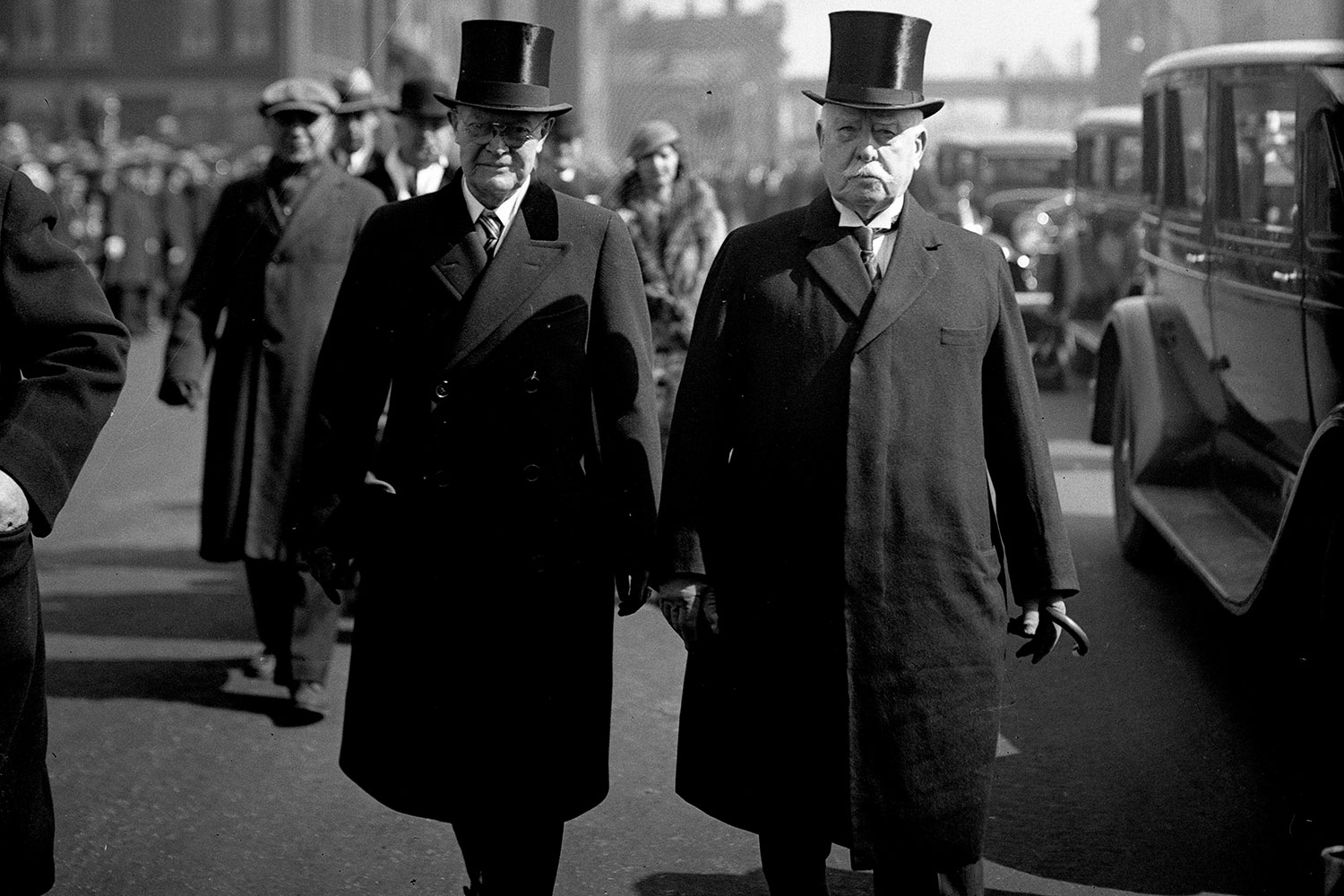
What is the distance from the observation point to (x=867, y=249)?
3.83 metres

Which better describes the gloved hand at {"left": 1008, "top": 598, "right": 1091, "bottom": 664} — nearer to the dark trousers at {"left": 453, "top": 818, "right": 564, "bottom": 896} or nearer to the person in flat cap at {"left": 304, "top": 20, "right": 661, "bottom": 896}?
the person in flat cap at {"left": 304, "top": 20, "right": 661, "bottom": 896}

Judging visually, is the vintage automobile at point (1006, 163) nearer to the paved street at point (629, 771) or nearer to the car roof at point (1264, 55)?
the car roof at point (1264, 55)

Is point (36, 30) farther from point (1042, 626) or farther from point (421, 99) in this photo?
point (1042, 626)

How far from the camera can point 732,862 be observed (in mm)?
4797

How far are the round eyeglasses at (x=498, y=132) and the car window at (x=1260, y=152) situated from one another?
9.71ft

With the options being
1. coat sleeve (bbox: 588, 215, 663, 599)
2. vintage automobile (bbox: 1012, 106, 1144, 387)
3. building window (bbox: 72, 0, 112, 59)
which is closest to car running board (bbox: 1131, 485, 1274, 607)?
coat sleeve (bbox: 588, 215, 663, 599)

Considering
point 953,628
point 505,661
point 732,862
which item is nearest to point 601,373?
point 505,661

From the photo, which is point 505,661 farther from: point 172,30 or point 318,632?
point 172,30

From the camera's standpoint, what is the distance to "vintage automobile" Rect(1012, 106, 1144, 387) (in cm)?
1538

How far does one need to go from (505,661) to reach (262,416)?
9.29 feet

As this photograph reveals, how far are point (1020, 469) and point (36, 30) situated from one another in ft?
194

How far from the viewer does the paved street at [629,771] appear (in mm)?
4695

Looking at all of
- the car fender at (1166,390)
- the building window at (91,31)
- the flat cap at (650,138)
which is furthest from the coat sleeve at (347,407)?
the building window at (91,31)

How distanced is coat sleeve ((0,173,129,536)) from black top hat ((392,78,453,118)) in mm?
4032
